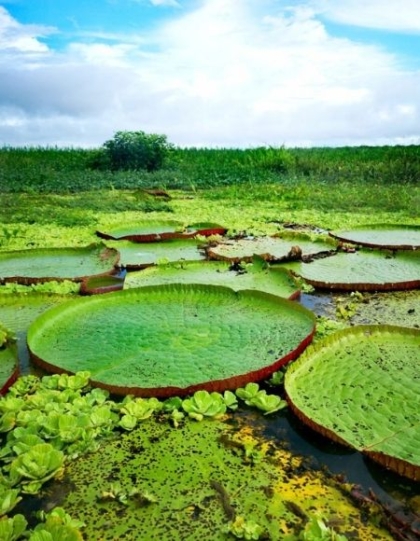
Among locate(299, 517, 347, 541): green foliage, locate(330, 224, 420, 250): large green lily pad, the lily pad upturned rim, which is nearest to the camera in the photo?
locate(299, 517, 347, 541): green foliage

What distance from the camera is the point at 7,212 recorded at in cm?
534

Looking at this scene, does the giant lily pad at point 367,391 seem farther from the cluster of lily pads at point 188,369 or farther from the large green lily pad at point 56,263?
the large green lily pad at point 56,263

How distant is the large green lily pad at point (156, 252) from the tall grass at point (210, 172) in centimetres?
509

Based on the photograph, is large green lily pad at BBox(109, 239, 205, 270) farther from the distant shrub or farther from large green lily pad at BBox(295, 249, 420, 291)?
the distant shrub

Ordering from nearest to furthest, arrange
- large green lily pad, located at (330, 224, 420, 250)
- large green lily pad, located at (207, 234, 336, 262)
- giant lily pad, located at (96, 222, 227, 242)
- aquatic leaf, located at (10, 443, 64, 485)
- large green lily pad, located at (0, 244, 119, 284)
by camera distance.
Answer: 1. aquatic leaf, located at (10, 443, 64, 485)
2. large green lily pad, located at (0, 244, 119, 284)
3. large green lily pad, located at (207, 234, 336, 262)
4. large green lily pad, located at (330, 224, 420, 250)
5. giant lily pad, located at (96, 222, 227, 242)

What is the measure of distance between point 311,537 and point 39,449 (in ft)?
1.93

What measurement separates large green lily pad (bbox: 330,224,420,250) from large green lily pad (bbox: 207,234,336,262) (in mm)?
232

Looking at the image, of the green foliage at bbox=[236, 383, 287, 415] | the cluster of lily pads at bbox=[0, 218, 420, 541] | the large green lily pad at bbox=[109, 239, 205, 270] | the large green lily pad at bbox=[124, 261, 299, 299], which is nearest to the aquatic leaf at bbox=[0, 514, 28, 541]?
the cluster of lily pads at bbox=[0, 218, 420, 541]

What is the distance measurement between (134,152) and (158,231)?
A: 9.96 metres

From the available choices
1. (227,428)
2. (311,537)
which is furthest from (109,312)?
(311,537)

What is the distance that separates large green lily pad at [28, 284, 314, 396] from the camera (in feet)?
5.06

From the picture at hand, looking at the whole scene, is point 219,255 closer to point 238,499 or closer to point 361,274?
point 361,274

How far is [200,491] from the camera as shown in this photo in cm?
109

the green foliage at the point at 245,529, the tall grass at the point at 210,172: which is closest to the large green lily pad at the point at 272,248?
the green foliage at the point at 245,529
